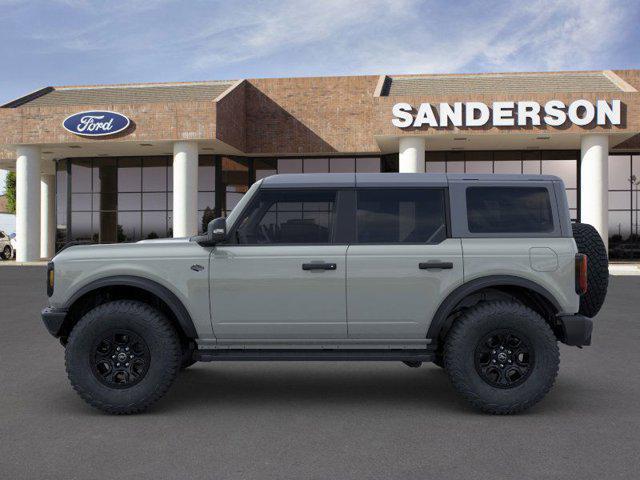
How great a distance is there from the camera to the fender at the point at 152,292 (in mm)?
5910

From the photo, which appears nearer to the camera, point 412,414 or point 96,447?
point 96,447

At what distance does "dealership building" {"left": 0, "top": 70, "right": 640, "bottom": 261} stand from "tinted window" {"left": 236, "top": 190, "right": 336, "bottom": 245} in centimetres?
2494

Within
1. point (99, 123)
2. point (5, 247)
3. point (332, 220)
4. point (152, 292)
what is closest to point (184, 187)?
point (99, 123)

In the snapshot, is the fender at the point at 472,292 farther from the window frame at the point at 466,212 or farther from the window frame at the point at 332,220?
the window frame at the point at 332,220

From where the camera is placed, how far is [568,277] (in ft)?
19.4

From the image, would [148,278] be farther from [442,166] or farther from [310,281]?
[442,166]

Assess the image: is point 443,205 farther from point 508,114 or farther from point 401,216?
point 508,114

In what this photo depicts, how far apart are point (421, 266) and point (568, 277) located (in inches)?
50.3

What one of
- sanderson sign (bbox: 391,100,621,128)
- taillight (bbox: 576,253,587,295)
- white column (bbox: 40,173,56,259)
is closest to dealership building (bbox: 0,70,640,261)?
sanderson sign (bbox: 391,100,621,128)

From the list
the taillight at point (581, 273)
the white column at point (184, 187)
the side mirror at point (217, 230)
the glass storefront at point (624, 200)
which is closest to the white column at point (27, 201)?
the white column at point (184, 187)

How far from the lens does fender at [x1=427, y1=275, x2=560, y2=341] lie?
5.86 meters

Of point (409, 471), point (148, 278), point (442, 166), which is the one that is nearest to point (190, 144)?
point (442, 166)

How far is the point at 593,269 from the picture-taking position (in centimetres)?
620

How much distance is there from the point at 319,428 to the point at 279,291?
3.92ft
